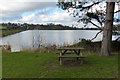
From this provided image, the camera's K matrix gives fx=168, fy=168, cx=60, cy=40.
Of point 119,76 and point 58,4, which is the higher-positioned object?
point 58,4

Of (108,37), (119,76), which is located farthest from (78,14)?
(119,76)

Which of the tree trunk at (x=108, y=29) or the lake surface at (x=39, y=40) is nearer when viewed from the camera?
the tree trunk at (x=108, y=29)

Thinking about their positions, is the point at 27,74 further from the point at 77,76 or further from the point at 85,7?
the point at 85,7

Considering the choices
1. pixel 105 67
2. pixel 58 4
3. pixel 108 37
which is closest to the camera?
pixel 105 67

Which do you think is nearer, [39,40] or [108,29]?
[108,29]

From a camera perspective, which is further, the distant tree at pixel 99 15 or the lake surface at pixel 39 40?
the lake surface at pixel 39 40

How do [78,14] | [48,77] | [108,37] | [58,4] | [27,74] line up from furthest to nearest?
[78,14] < [58,4] < [108,37] < [27,74] < [48,77]

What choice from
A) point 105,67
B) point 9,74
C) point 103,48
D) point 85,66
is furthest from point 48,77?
point 103,48

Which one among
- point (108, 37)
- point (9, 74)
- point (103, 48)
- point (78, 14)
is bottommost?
point (9, 74)

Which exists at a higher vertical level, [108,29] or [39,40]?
[108,29]

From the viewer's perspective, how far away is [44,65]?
6195mm

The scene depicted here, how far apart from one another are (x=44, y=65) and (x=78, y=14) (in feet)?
16.9

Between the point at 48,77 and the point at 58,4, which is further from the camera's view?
the point at 58,4

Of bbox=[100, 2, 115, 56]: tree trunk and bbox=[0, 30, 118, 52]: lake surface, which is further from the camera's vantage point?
bbox=[0, 30, 118, 52]: lake surface
